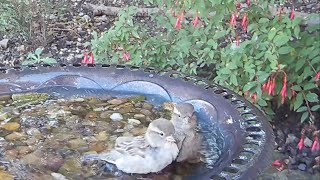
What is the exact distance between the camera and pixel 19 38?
482 centimetres

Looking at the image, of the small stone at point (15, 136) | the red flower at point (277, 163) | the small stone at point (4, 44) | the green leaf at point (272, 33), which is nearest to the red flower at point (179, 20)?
the green leaf at point (272, 33)


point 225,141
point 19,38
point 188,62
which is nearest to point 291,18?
point 188,62

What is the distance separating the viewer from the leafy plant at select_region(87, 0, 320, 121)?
3227 mm

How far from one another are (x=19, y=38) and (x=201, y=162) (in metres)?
3.08

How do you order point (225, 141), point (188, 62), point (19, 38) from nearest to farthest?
point (225, 141) < point (188, 62) < point (19, 38)

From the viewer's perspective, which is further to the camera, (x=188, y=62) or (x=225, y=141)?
(x=188, y=62)

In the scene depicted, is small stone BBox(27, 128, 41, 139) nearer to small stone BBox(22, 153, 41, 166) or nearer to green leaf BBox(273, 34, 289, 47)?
small stone BBox(22, 153, 41, 166)

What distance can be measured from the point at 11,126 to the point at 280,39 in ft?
4.55

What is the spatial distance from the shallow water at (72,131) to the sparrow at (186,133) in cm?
3

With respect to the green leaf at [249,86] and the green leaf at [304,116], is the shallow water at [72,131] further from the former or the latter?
the green leaf at [304,116]

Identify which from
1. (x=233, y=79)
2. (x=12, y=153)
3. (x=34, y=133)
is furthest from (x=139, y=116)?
→ (x=233, y=79)

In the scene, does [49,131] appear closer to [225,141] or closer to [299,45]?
[225,141]

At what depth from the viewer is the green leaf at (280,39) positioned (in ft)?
10.2

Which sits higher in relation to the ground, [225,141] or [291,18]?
[291,18]
